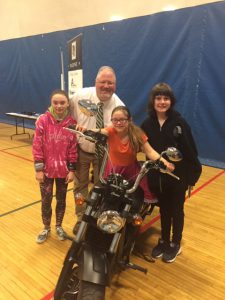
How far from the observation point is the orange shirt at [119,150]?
2.17 metres

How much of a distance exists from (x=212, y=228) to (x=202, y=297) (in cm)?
106

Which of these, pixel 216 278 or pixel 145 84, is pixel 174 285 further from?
pixel 145 84

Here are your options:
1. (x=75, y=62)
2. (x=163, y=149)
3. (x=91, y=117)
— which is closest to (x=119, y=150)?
(x=163, y=149)

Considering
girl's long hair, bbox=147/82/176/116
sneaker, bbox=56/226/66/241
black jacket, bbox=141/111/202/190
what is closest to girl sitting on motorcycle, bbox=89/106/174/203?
black jacket, bbox=141/111/202/190

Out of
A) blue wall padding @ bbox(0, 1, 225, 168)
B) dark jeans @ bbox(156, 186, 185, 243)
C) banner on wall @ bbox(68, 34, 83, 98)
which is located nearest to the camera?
dark jeans @ bbox(156, 186, 185, 243)

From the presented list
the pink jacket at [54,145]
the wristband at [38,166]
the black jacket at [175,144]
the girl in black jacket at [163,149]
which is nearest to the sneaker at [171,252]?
the girl in black jacket at [163,149]

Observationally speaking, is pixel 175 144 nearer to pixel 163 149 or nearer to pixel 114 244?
pixel 163 149

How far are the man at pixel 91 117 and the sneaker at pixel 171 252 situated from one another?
0.84m

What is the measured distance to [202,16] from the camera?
16.0 feet

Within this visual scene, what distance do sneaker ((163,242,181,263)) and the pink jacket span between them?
1.16 meters

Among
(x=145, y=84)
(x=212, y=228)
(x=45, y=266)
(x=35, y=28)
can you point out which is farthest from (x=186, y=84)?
(x=35, y=28)

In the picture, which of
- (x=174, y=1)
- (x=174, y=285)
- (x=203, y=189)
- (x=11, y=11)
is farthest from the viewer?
(x=11, y=11)

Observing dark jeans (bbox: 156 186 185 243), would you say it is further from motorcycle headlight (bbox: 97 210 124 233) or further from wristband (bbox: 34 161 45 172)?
wristband (bbox: 34 161 45 172)

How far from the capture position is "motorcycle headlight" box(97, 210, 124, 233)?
157cm
